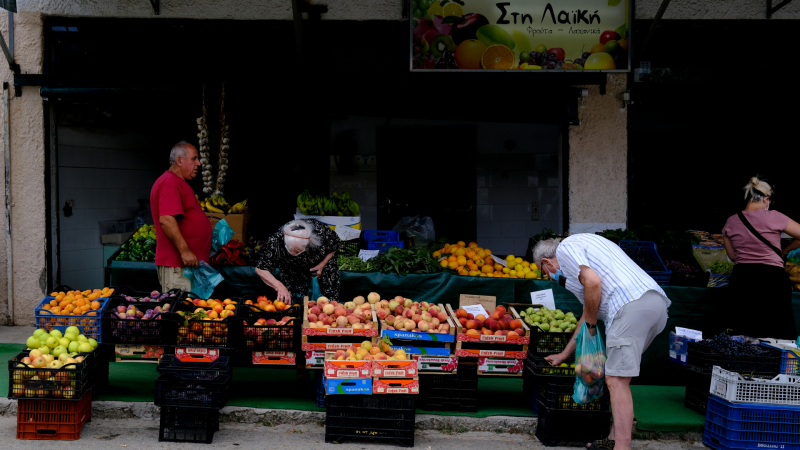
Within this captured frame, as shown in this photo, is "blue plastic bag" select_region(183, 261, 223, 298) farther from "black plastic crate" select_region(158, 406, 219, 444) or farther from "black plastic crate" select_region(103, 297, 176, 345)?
"black plastic crate" select_region(158, 406, 219, 444)

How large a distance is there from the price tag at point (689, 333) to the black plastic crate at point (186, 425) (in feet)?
Result: 13.4

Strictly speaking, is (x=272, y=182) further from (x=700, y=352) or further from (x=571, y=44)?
(x=700, y=352)

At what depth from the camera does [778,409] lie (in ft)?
15.2

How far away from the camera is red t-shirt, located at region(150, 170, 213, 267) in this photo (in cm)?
560

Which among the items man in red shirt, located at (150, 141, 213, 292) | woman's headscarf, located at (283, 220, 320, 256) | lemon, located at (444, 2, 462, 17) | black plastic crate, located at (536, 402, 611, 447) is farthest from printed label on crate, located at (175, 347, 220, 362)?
lemon, located at (444, 2, 462, 17)

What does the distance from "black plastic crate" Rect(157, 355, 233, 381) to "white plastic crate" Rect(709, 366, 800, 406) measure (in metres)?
3.67

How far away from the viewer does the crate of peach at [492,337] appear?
5.11m

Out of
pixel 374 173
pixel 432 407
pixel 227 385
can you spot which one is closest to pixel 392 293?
pixel 432 407

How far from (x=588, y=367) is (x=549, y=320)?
1054mm

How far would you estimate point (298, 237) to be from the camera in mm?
5547

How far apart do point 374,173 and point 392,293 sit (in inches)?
183

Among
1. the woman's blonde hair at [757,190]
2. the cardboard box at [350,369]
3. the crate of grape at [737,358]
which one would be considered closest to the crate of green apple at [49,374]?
the cardboard box at [350,369]

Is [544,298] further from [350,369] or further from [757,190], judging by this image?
[350,369]

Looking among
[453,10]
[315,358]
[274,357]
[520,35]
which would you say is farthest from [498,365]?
[453,10]
